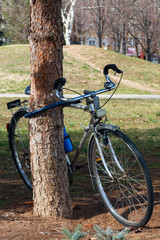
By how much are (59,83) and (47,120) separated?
0.41 m

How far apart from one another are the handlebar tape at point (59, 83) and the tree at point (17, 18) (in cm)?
4737

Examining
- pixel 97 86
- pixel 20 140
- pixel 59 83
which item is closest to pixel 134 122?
pixel 20 140

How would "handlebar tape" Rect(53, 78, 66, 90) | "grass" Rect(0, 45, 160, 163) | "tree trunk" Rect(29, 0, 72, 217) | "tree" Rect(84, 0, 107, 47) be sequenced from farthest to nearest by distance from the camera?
"tree" Rect(84, 0, 107, 47) → "grass" Rect(0, 45, 160, 163) → "tree trunk" Rect(29, 0, 72, 217) → "handlebar tape" Rect(53, 78, 66, 90)

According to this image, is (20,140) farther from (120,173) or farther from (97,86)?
(97,86)

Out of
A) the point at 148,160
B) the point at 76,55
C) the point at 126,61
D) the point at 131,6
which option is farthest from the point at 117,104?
the point at 131,6

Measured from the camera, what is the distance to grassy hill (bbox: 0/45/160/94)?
2119 cm

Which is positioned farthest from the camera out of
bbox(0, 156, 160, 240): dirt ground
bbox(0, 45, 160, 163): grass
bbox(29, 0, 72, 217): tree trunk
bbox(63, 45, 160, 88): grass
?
bbox(63, 45, 160, 88): grass

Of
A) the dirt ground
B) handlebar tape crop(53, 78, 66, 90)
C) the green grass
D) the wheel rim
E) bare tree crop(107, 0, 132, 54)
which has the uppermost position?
bare tree crop(107, 0, 132, 54)

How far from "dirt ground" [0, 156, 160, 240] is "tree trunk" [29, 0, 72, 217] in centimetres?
17

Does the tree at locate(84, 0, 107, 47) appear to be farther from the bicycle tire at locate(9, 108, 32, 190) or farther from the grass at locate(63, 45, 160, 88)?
the bicycle tire at locate(9, 108, 32, 190)

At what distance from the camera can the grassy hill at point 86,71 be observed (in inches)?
834

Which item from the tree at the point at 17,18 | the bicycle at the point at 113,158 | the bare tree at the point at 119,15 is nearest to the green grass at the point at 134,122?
the bicycle at the point at 113,158

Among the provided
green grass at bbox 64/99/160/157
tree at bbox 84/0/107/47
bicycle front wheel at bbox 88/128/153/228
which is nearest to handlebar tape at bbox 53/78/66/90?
bicycle front wheel at bbox 88/128/153/228

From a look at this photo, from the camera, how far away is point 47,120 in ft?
11.6
